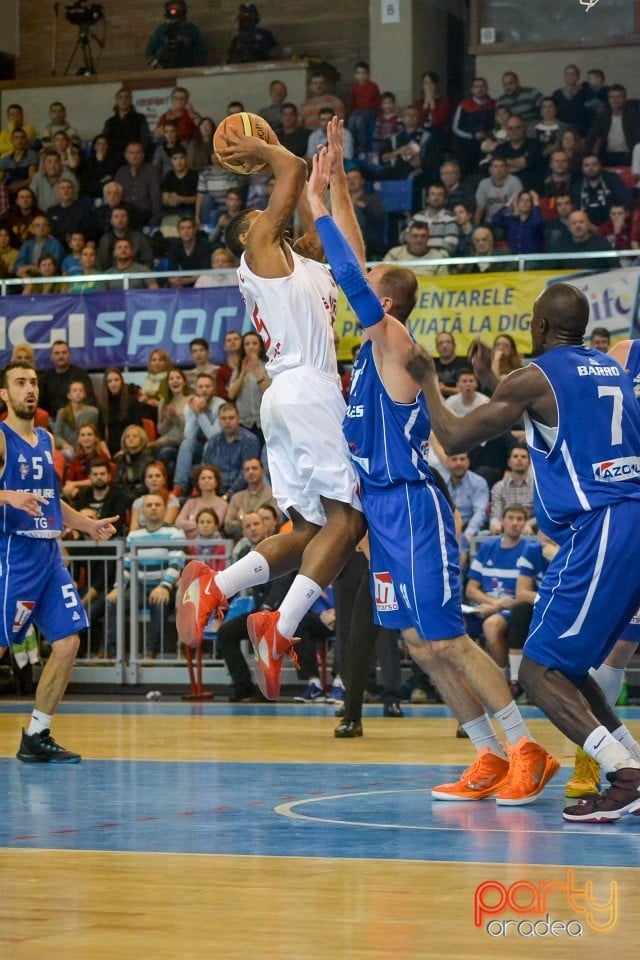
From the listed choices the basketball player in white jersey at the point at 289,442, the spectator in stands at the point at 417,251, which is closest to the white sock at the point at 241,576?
the basketball player in white jersey at the point at 289,442

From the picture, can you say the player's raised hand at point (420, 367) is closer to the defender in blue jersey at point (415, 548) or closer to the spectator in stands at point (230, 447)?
the defender in blue jersey at point (415, 548)

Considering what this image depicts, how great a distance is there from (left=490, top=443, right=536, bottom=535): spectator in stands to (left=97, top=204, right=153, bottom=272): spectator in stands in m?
6.14

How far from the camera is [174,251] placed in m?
17.2

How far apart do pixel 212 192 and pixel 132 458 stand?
4881 millimetres

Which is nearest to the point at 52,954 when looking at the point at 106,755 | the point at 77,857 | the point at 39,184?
the point at 77,857

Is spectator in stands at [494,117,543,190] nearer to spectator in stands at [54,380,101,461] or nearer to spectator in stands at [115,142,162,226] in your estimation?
spectator in stands at [115,142,162,226]

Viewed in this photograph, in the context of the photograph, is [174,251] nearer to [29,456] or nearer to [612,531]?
[29,456]

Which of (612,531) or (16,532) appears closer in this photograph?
(612,531)

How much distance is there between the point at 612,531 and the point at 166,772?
9.42 feet

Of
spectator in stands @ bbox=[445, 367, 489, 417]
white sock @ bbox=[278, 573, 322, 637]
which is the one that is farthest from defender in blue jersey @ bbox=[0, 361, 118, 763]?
spectator in stands @ bbox=[445, 367, 489, 417]

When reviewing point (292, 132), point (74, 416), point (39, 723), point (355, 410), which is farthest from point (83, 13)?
point (355, 410)

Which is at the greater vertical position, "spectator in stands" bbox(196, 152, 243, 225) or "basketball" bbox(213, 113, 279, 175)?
"spectator in stands" bbox(196, 152, 243, 225)

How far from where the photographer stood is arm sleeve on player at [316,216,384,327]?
5891 millimetres

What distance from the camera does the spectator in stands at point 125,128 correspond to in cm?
1966
